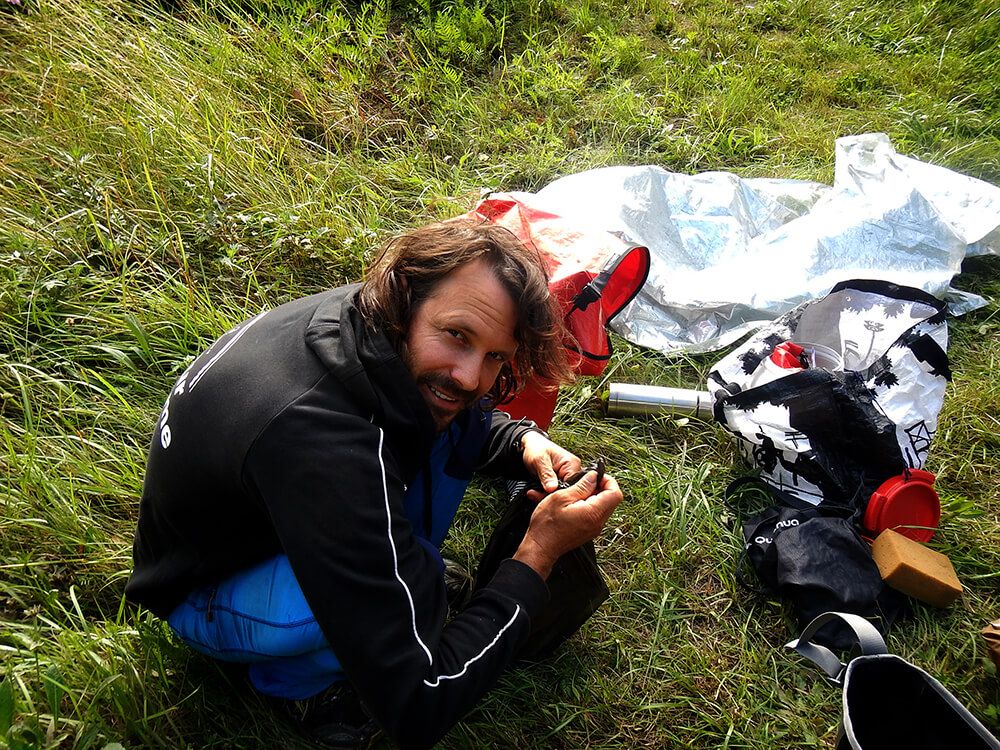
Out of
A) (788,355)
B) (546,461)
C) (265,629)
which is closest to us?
(265,629)

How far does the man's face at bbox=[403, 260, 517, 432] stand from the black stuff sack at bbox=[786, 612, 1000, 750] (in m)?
1.14

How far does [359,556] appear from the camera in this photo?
1.42 m

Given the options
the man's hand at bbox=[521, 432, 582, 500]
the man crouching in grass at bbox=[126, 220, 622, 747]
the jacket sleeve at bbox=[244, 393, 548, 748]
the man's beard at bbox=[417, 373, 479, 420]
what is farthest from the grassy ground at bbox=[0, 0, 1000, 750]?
the man's beard at bbox=[417, 373, 479, 420]

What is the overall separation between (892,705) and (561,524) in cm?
94

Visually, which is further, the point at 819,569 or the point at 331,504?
the point at 819,569

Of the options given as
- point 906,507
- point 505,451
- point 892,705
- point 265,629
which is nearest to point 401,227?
point 505,451

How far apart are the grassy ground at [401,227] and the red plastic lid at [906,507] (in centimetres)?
12

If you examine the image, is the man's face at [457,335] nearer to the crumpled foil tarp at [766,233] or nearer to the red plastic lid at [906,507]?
the crumpled foil tarp at [766,233]

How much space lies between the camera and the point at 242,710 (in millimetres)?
1934

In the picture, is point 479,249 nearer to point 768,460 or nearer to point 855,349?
point 768,460

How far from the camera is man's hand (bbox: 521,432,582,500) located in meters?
2.10

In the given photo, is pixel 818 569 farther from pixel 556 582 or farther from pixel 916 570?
pixel 556 582

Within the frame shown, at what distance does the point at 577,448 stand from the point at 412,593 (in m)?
1.42

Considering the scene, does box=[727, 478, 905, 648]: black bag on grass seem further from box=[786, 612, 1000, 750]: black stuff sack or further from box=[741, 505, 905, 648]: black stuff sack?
box=[786, 612, 1000, 750]: black stuff sack
